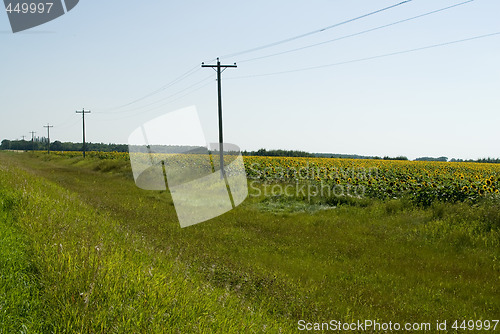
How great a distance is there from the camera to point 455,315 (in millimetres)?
5316

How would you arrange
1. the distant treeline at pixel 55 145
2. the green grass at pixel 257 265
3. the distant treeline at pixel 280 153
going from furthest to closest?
the distant treeline at pixel 55 145, the distant treeline at pixel 280 153, the green grass at pixel 257 265

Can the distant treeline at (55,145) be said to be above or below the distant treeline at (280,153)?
above

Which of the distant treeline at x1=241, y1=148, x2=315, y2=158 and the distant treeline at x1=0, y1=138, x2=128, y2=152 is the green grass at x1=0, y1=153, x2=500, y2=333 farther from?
the distant treeline at x1=0, y1=138, x2=128, y2=152

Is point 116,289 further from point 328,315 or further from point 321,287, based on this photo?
point 321,287

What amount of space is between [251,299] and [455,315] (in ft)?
10.2

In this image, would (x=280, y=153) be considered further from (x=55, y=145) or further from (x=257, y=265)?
(x=55, y=145)

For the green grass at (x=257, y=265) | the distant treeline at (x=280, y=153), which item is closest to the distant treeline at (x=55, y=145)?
the distant treeline at (x=280, y=153)

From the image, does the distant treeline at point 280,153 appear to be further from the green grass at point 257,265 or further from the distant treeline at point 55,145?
the distant treeline at point 55,145

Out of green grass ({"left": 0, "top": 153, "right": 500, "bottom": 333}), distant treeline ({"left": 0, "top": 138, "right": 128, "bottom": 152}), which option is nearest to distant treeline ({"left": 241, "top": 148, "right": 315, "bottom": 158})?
green grass ({"left": 0, "top": 153, "right": 500, "bottom": 333})

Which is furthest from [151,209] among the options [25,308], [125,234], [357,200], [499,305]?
[499,305]

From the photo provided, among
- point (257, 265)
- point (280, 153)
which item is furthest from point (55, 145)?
point (257, 265)

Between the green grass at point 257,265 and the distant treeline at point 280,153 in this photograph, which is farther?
the distant treeline at point 280,153

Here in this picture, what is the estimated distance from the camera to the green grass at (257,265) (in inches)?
130

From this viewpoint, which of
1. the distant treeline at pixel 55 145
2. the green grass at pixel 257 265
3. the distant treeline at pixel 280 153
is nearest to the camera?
the green grass at pixel 257 265
